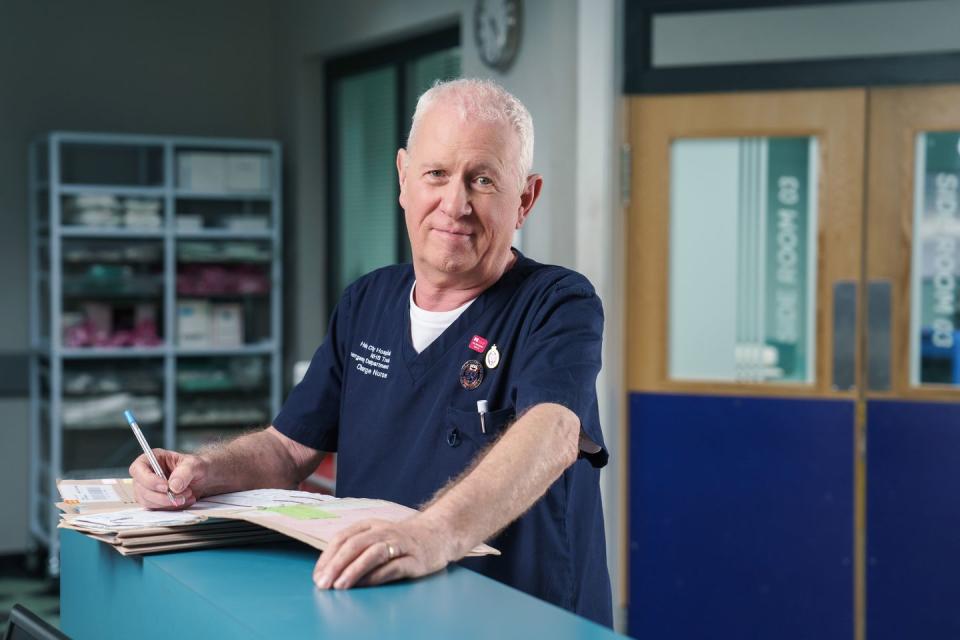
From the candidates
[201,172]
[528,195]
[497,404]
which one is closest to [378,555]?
[497,404]

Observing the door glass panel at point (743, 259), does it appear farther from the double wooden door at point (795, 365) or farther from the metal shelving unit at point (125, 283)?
the metal shelving unit at point (125, 283)

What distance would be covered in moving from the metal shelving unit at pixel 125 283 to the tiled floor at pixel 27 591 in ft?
0.40

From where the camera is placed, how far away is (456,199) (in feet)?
5.17

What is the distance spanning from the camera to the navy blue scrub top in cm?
148

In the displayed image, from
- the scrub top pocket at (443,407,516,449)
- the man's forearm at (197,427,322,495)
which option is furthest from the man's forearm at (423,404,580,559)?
the man's forearm at (197,427,322,495)

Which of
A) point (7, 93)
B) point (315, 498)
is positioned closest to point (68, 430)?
point (7, 93)

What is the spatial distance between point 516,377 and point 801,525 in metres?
2.28

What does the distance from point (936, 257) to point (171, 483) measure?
2704mm

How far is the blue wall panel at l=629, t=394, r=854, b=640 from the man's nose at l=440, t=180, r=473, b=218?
7.39ft

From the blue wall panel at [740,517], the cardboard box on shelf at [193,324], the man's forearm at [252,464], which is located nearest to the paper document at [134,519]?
the man's forearm at [252,464]

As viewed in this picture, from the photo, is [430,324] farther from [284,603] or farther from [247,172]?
[247,172]

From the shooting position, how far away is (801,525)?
11.6ft

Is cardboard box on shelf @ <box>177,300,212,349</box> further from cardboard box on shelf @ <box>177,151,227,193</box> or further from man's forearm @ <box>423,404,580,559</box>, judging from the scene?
man's forearm @ <box>423,404,580,559</box>

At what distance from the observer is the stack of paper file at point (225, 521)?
4.01ft
